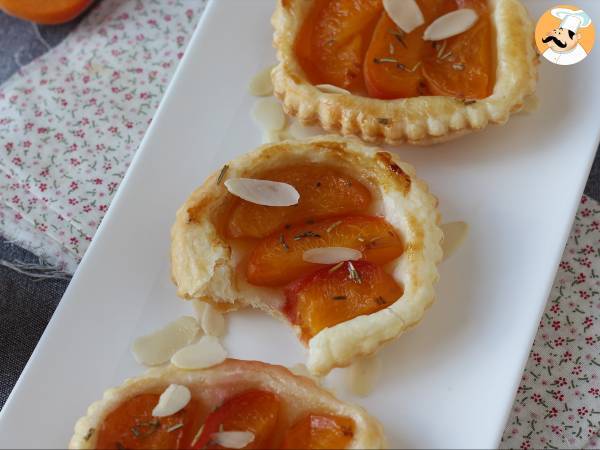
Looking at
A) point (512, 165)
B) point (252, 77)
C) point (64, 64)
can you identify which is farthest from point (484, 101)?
point (64, 64)

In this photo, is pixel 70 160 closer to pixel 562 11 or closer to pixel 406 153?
pixel 406 153

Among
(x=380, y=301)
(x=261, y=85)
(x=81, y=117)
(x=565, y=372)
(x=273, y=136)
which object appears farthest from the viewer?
(x=81, y=117)

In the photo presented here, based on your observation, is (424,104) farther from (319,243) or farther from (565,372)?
(565,372)

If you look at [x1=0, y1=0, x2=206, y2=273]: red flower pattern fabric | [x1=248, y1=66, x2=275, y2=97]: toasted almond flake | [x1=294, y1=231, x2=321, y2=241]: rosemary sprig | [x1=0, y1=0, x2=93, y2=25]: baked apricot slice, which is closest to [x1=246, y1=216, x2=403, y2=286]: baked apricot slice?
[x1=294, y1=231, x2=321, y2=241]: rosemary sprig

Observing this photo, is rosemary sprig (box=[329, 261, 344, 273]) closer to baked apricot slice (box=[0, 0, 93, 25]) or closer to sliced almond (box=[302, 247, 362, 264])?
sliced almond (box=[302, 247, 362, 264])

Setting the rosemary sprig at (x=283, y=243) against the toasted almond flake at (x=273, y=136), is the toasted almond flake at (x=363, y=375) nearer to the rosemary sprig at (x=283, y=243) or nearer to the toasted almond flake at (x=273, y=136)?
the rosemary sprig at (x=283, y=243)

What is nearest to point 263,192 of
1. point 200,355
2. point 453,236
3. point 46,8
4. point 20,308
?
point 200,355
